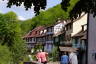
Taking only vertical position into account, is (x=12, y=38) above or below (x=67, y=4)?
above

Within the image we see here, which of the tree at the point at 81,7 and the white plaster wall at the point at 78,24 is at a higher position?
the white plaster wall at the point at 78,24

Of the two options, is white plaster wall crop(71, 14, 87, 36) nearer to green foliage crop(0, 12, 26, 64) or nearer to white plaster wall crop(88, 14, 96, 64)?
green foliage crop(0, 12, 26, 64)

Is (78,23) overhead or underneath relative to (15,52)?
overhead

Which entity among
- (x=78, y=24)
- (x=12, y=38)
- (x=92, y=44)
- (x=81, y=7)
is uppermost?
(x=78, y=24)

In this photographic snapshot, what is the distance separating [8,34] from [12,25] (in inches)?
331

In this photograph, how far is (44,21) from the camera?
14500cm

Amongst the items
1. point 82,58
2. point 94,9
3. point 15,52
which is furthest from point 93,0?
point 15,52

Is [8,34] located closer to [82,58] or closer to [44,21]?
[82,58]

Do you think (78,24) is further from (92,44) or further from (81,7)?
(81,7)

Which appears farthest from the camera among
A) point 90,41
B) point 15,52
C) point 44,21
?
point 44,21

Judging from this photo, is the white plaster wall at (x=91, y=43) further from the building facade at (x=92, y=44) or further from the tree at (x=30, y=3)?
the tree at (x=30, y=3)

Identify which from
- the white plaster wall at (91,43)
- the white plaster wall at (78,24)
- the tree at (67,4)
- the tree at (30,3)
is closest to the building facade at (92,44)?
the white plaster wall at (91,43)

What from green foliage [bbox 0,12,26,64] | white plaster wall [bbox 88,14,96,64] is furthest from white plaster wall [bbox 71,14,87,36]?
white plaster wall [bbox 88,14,96,64]

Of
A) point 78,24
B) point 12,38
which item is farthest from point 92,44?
point 12,38
